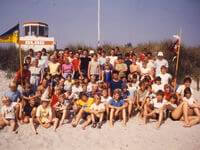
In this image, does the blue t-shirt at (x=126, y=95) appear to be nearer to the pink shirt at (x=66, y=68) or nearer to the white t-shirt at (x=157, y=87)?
the white t-shirt at (x=157, y=87)

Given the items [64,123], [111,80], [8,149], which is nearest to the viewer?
[8,149]

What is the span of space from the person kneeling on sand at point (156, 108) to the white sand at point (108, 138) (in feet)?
0.92

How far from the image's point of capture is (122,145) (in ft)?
23.7

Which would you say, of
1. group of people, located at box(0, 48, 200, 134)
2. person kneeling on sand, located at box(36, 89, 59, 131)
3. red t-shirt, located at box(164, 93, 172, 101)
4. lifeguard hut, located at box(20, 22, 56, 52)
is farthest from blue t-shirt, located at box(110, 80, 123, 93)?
lifeguard hut, located at box(20, 22, 56, 52)

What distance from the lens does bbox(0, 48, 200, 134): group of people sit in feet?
27.6

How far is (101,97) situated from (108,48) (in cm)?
929

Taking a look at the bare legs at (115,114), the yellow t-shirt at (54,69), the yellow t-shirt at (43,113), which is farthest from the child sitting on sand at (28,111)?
the bare legs at (115,114)

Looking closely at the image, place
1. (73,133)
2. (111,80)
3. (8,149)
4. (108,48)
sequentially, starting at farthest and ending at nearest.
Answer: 1. (108,48)
2. (111,80)
3. (73,133)
4. (8,149)

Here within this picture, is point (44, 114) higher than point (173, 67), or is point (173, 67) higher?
point (173, 67)

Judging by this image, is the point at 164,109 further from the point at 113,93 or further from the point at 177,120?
the point at 113,93

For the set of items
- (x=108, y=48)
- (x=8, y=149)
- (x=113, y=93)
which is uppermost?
(x=108, y=48)

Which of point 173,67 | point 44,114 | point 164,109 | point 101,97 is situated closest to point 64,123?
point 44,114

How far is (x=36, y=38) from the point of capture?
21.5 metres

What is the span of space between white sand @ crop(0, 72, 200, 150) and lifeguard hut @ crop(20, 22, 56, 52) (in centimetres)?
1324
